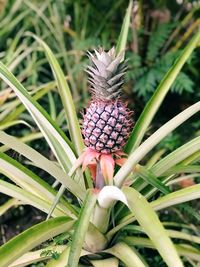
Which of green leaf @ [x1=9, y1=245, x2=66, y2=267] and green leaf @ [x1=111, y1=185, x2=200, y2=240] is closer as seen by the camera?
green leaf @ [x1=111, y1=185, x2=200, y2=240]

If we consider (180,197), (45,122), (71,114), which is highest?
(71,114)

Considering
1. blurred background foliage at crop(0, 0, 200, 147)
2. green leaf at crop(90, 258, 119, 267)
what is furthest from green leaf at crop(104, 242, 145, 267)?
blurred background foliage at crop(0, 0, 200, 147)

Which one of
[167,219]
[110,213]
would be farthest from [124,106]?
[167,219]

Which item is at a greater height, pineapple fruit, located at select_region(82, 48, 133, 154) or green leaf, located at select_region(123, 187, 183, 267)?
pineapple fruit, located at select_region(82, 48, 133, 154)

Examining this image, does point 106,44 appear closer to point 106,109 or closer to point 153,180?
point 106,109

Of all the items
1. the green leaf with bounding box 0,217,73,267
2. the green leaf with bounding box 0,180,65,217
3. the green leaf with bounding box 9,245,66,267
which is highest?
the green leaf with bounding box 0,180,65,217

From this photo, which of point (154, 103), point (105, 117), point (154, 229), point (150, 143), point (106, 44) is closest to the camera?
point (154, 229)

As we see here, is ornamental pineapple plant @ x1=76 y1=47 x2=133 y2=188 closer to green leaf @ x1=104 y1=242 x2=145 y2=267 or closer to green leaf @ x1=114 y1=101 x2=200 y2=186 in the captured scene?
green leaf @ x1=114 y1=101 x2=200 y2=186

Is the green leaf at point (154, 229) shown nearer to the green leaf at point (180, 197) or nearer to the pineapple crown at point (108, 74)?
the green leaf at point (180, 197)

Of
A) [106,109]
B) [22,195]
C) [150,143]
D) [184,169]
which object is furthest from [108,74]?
[22,195]
